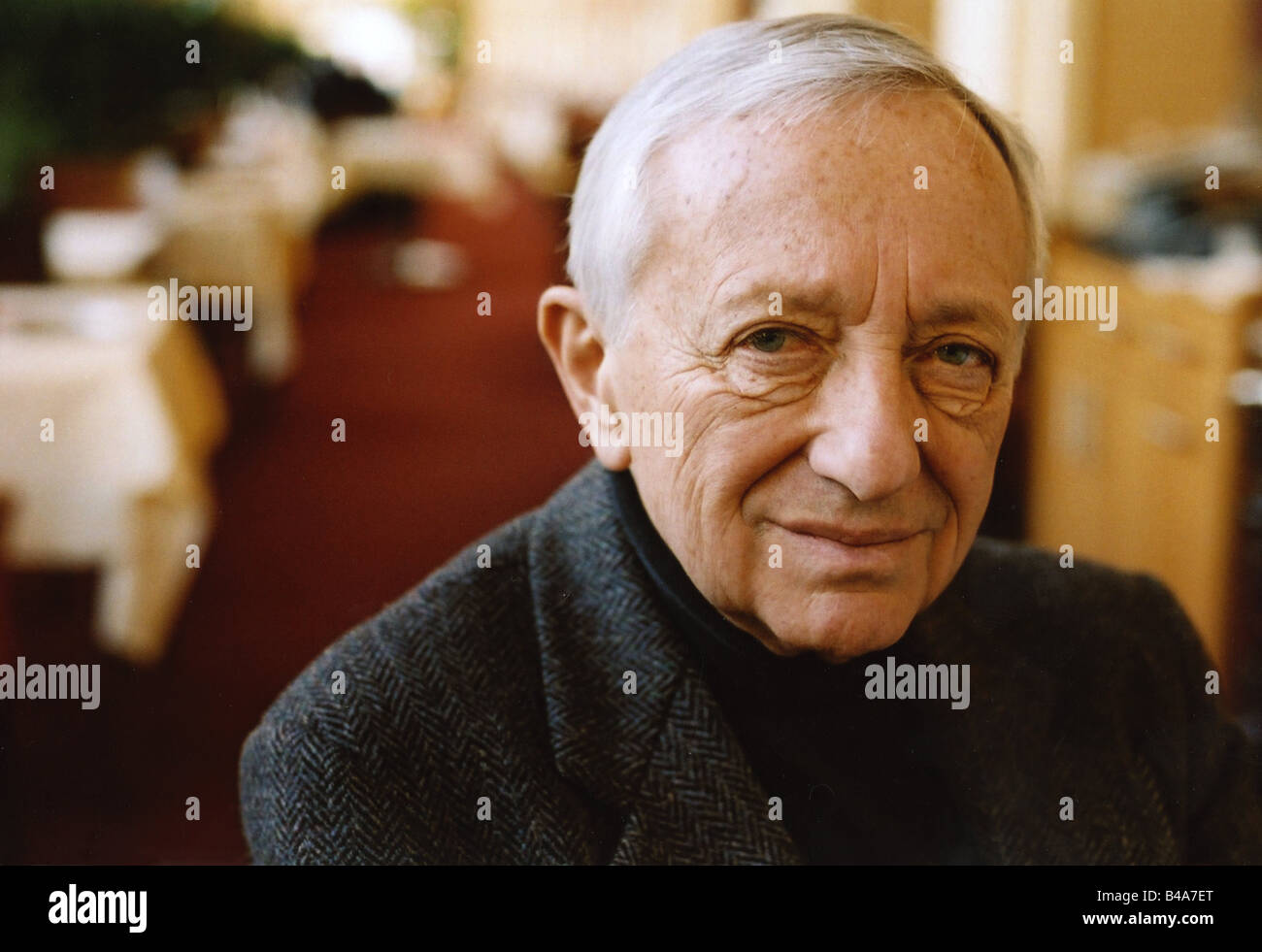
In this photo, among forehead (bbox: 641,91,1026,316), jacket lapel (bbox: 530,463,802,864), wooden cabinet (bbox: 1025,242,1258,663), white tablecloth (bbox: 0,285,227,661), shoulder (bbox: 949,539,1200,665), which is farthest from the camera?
white tablecloth (bbox: 0,285,227,661)

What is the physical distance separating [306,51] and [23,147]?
20.8 feet

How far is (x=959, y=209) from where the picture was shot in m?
0.83

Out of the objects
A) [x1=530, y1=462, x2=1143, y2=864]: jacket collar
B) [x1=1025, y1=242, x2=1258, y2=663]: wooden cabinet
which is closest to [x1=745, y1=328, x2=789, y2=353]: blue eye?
[x1=530, y1=462, x2=1143, y2=864]: jacket collar

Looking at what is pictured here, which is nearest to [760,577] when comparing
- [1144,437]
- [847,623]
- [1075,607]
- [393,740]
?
[847,623]

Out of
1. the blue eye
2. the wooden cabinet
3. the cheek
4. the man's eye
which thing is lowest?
the cheek

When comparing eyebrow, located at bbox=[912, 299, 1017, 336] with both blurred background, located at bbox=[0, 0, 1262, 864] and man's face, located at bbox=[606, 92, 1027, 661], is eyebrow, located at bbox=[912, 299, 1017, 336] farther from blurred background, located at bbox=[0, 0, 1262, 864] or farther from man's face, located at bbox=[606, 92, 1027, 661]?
blurred background, located at bbox=[0, 0, 1262, 864]

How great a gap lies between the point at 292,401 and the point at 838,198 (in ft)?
15.0

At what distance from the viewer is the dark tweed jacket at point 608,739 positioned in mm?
901

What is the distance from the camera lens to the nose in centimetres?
81

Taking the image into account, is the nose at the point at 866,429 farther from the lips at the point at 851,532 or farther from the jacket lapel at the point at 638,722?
the jacket lapel at the point at 638,722

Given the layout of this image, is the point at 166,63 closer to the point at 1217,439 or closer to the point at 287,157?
the point at 287,157

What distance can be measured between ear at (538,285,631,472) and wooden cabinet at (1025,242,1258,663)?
5.95 feet

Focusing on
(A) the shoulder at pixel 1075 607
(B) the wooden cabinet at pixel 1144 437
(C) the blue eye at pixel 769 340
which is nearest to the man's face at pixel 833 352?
(C) the blue eye at pixel 769 340

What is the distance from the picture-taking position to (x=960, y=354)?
0.86 metres
